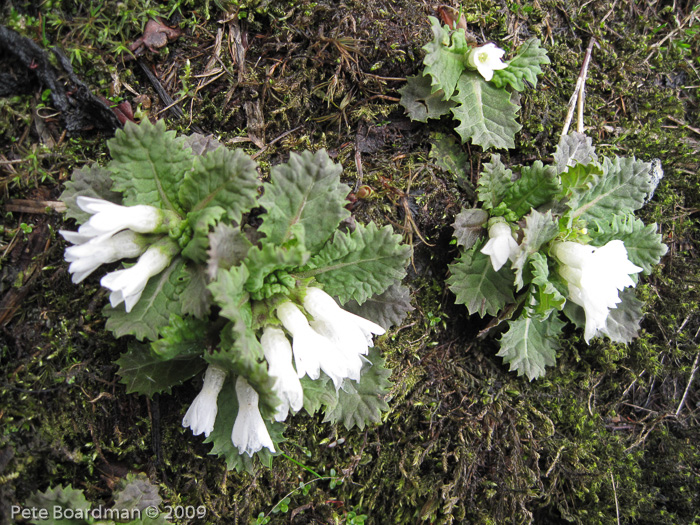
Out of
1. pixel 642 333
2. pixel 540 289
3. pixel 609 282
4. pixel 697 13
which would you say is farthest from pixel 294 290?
pixel 697 13

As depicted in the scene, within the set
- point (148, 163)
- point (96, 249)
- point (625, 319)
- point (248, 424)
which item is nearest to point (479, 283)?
point (625, 319)

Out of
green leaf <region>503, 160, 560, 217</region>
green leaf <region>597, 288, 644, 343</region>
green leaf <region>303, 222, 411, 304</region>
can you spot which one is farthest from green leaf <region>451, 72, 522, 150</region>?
green leaf <region>597, 288, 644, 343</region>

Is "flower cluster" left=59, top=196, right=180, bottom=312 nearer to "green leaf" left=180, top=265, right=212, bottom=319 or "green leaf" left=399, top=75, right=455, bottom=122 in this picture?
"green leaf" left=180, top=265, right=212, bottom=319

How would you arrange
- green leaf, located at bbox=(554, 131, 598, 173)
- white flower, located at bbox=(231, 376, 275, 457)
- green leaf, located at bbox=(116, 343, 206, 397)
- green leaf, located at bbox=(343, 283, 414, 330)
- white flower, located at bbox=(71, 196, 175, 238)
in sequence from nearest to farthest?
white flower, located at bbox=(71, 196, 175, 238)
white flower, located at bbox=(231, 376, 275, 457)
green leaf, located at bbox=(116, 343, 206, 397)
green leaf, located at bbox=(343, 283, 414, 330)
green leaf, located at bbox=(554, 131, 598, 173)

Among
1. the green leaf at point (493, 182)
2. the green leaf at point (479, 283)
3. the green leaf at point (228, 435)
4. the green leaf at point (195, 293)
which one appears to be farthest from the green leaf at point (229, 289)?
the green leaf at point (493, 182)

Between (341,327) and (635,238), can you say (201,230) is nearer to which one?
(341,327)

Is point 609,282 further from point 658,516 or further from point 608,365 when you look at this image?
point 658,516

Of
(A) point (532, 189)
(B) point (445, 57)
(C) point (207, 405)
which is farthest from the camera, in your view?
(B) point (445, 57)
